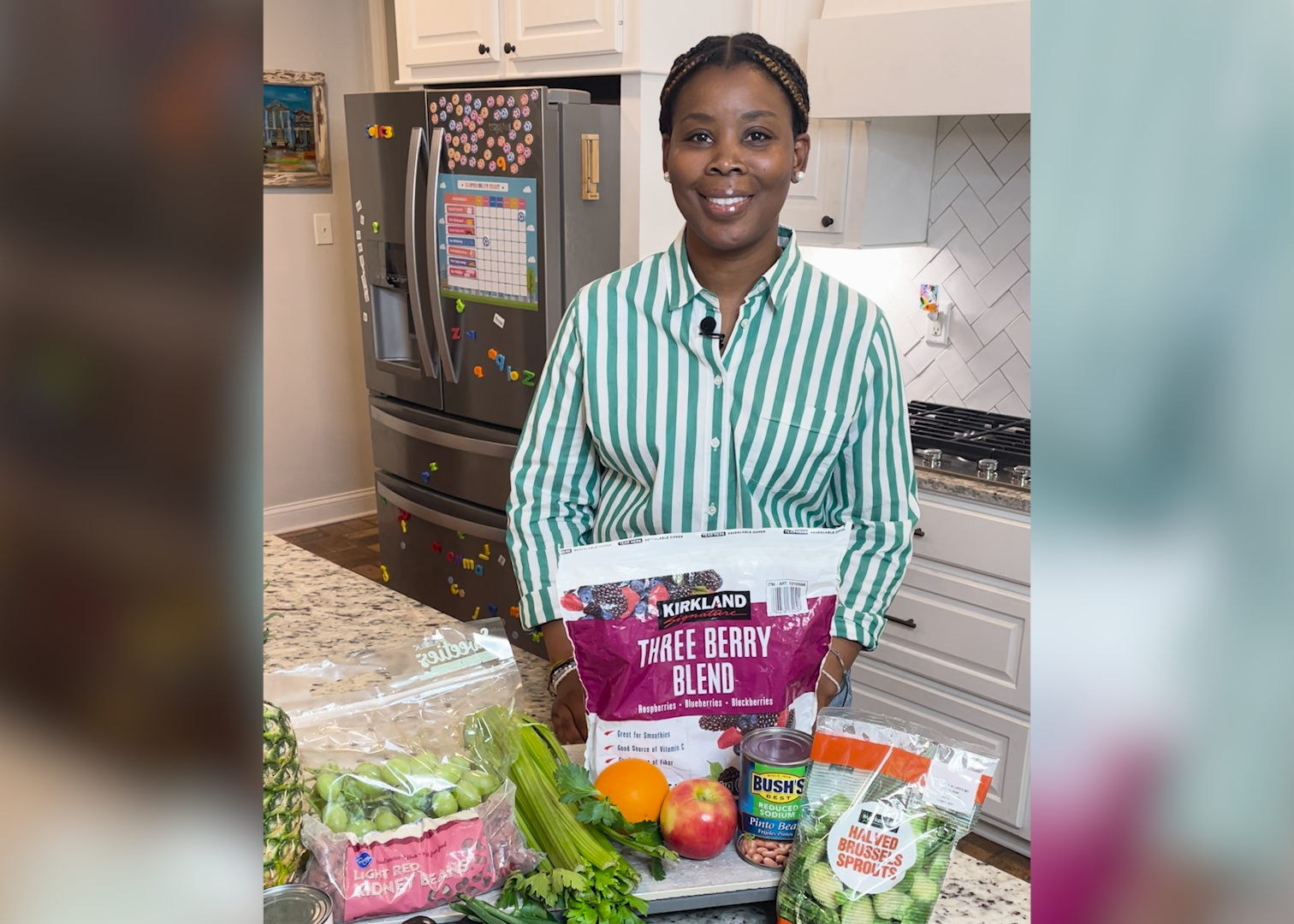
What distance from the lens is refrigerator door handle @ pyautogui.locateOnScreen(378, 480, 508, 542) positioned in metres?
3.16

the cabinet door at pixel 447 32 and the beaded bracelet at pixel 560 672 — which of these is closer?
the beaded bracelet at pixel 560 672

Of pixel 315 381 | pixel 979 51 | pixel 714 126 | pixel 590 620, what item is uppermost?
pixel 979 51

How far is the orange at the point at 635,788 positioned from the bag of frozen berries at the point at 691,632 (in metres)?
0.02

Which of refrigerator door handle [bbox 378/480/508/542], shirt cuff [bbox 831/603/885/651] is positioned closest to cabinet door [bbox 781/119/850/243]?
refrigerator door handle [bbox 378/480/508/542]

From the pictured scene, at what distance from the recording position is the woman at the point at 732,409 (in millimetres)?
1387

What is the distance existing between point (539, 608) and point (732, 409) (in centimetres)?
37

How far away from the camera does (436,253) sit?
10.1 ft

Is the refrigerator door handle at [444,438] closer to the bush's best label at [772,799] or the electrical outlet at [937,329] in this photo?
the electrical outlet at [937,329]

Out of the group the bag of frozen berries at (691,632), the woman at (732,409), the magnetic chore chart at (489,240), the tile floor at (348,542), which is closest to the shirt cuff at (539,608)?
the woman at (732,409)
